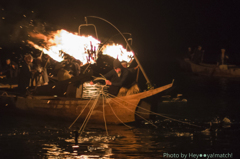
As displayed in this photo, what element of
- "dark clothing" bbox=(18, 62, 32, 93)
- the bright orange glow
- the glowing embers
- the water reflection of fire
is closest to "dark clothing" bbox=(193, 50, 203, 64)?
the water reflection of fire

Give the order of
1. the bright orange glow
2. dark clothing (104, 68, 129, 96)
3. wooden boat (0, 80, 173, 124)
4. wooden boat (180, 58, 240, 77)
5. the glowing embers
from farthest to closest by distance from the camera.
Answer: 1. wooden boat (180, 58, 240, 77)
2. the glowing embers
3. the bright orange glow
4. dark clothing (104, 68, 129, 96)
5. wooden boat (0, 80, 173, 124)

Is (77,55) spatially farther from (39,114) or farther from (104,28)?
(104,28)

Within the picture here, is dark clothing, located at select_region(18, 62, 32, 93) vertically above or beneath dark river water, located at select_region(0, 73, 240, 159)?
above

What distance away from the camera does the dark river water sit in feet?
29.5

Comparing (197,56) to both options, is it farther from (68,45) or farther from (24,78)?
(24,78)

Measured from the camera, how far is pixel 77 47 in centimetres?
1442

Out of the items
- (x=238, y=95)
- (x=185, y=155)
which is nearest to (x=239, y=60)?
(x=238, y=95)

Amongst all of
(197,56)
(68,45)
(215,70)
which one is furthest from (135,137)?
(197,56)

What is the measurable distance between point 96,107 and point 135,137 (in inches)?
89.2

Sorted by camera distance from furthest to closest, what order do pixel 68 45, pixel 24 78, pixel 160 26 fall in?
pixel 160 26 < pixel 68 45 < pixel 24 78

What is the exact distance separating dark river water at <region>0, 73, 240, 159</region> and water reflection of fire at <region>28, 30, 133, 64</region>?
103 inches

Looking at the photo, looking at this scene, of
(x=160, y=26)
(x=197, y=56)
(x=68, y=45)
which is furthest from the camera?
(x=160, y=26)

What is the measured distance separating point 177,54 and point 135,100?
48384mm

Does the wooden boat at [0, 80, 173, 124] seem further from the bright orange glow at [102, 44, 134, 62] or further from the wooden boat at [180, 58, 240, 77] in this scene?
the wooden boat at [180, 58, 240, 77]
